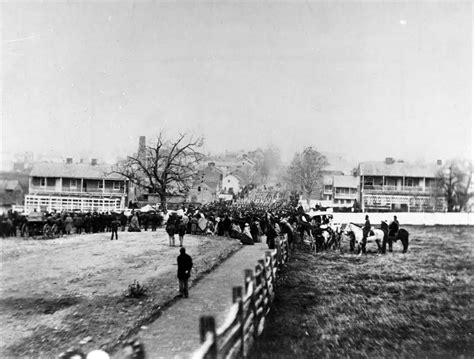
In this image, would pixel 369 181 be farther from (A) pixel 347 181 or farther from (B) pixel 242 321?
(B) pixel 242 321

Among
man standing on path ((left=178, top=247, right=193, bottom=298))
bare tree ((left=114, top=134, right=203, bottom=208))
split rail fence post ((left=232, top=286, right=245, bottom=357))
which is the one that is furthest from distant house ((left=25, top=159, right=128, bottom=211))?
split rail fence post ((left=232, top=286, right=245, bottom=357))

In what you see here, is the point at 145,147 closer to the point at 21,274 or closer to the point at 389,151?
the point at 21,274

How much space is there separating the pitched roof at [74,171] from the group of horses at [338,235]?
31.8ft

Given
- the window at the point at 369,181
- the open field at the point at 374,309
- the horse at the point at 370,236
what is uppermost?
the window at the point at 369,181

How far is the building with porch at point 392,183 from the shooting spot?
1388 centimetres

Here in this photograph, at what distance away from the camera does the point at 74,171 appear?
520 inches

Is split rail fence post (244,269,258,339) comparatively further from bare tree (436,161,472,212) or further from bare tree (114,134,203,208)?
bare tree (436,161,472,212)

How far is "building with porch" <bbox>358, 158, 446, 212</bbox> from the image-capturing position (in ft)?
45.5

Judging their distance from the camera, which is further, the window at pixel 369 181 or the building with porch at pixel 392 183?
the window at pixel 369 181

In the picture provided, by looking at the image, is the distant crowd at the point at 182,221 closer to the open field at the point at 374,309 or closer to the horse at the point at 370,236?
the open field at the point at 374,309

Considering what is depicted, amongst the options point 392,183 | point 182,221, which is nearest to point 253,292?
point 182,221

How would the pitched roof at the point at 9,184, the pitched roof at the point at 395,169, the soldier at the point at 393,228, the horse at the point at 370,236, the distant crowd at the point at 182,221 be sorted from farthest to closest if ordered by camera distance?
the horse at the point at 370,236 → the soldier at the point at 393,228 → the pitched roof at the point at 9,184 → the pitched roof at the point at 395,169 → the distant crowd at the point at 182,221

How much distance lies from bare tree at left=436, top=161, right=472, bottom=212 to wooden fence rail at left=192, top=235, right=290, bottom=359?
9.53 meters

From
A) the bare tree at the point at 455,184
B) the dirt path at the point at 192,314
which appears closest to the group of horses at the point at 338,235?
the bare tree at the point at 455,184
